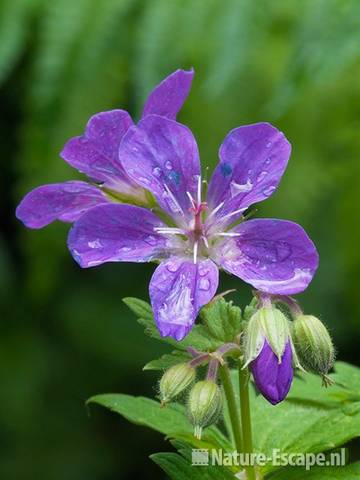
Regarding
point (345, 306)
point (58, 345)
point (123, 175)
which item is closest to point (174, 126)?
point (123, 175)

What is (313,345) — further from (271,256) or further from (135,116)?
(135,116)

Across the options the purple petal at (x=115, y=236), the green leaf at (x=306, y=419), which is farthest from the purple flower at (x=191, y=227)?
the green leaf at (x=306, y=419)

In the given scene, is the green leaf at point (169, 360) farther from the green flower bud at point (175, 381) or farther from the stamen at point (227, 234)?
the stamen at point (227, 234)

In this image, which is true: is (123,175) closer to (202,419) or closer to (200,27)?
(202,419)

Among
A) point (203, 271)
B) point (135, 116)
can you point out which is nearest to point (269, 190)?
point (203, 271)

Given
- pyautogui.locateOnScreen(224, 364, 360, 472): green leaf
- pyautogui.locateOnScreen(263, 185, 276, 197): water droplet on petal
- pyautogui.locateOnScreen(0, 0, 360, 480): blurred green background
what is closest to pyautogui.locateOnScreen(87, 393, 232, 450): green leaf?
pyautogui.locateOnScreen(224, 364, 360, 472): green leaf
